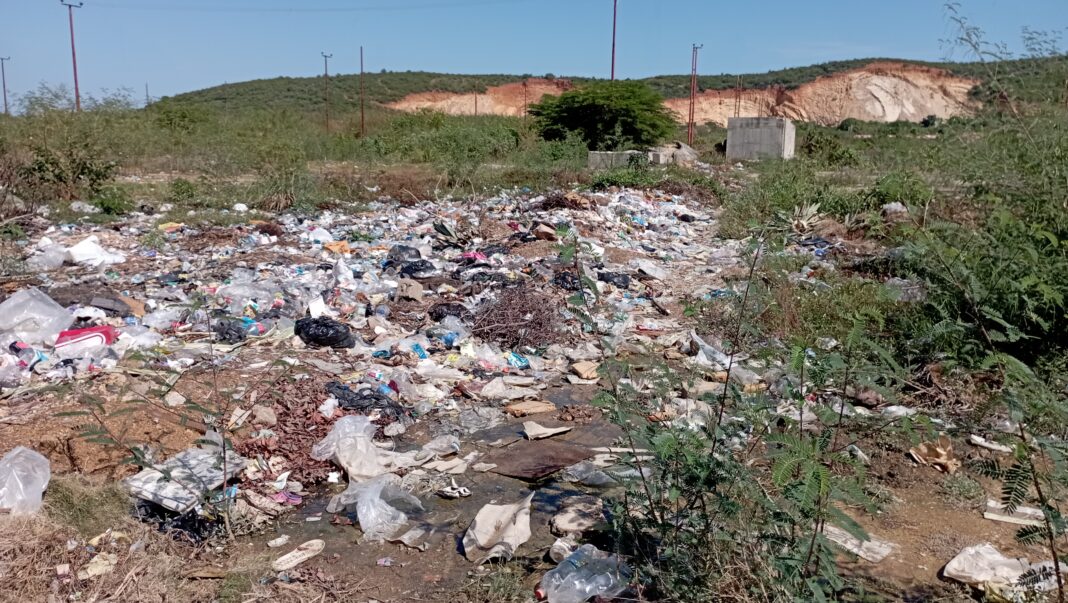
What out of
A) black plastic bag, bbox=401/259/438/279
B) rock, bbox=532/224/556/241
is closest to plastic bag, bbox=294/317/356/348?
black plastic bag, bbox=401/259/438/279

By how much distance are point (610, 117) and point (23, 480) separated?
15.9 meters

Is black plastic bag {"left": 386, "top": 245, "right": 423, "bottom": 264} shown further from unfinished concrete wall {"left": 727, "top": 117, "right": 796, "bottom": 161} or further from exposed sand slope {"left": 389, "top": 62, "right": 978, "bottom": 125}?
exposed sand slope {"left": 389, "top": 62, "right": 978, "bottom": 125}

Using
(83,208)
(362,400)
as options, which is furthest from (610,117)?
(362,400)

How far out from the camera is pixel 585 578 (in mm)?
2328

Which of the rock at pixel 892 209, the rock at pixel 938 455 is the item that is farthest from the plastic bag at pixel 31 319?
the rock at pixel 892 209

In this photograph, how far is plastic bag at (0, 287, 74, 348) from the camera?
4.50 metres

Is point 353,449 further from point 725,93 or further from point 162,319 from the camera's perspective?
point 725,93

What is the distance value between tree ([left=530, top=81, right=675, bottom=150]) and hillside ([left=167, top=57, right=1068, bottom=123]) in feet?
65.7

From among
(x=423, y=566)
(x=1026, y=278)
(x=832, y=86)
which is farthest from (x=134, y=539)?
(x=832, y=86)

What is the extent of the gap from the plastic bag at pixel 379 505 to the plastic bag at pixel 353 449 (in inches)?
4.1

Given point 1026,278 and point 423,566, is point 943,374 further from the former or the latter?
point 423,566

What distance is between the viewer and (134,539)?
264cm

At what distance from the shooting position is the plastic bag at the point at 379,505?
2898 mm

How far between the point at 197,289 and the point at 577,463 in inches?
146
